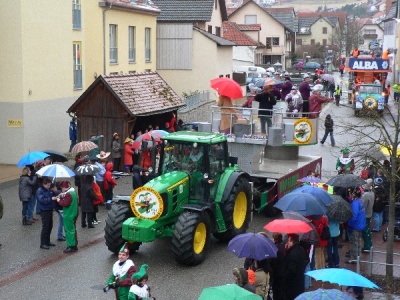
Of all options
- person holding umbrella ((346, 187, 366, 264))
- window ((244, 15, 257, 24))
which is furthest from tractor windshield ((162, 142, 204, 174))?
window ((244, 15, 257, 24))

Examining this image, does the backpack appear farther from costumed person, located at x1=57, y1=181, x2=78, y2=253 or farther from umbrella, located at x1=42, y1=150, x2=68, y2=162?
umbrella, located at x1=42, y1=150, x2=68, y2=162

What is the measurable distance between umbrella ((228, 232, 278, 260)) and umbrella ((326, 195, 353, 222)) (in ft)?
9.68

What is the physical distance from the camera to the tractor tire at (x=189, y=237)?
527 inches

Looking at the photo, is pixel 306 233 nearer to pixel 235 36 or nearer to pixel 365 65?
pixel 365 65

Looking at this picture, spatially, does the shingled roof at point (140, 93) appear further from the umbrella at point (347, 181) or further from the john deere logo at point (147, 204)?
the umbrella at point (347, 181)

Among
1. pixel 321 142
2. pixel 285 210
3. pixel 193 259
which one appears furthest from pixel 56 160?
pixel 321 142

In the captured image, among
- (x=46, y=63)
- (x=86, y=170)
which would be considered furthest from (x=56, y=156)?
(x=46, y=63)

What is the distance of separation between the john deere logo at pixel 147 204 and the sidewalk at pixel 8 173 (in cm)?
1031

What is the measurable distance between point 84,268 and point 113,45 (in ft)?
71.5

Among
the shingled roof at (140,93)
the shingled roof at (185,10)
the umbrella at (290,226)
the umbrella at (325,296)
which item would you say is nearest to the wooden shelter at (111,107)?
the shingled roof at (140,93)

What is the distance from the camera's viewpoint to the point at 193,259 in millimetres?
13648

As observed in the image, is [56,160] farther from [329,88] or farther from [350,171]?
[329,88]

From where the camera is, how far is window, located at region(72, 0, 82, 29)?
2900cm

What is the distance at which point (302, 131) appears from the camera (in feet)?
66.1
